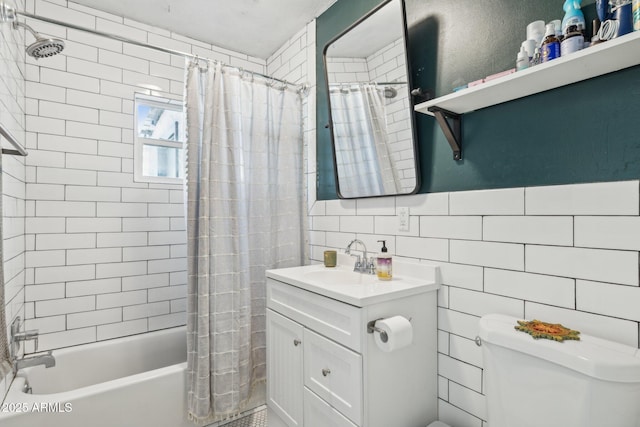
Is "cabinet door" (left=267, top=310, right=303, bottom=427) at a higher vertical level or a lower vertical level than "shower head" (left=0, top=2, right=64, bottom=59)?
lower

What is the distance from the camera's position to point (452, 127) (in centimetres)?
134

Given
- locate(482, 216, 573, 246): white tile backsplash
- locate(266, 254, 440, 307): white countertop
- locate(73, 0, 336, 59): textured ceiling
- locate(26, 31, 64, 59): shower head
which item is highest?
locate(73, 0, 336, 59): textured ceiling

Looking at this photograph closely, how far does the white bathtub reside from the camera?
4.66ft

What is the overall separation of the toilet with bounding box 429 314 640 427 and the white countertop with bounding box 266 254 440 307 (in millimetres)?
309

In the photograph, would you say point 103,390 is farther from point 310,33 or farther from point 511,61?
point 310,33

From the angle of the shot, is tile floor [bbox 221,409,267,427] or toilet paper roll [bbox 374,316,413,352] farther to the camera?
tile floor [bbox 221,409,267,427]

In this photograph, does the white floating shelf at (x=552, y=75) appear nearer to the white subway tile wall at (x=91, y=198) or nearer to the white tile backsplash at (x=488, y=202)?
the white tile backsplash at (x=488, y=202)

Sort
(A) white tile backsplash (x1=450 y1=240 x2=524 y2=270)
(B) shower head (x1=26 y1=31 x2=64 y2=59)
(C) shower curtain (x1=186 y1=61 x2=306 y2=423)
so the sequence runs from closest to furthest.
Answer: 1. (A) white tile backsplash (x1=450 y1=240 x2=524 y2=270)
2. (B) shower head (x1=26 y1=31 x2=64 y2=59)
3. (C) shower curtain (x1=186 y1=61 x2=306 y2=423)

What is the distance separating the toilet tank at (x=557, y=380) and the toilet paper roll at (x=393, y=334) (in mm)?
248

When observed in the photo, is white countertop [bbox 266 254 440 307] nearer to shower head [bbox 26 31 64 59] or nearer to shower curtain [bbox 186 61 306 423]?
shower curtain [bbox 186 61 306 423]

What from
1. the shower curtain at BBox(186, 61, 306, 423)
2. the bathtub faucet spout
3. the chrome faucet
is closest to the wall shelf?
the chrome faucet

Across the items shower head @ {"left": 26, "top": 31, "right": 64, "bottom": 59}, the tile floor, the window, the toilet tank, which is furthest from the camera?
the window

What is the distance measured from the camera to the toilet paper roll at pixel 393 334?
1.09 meters

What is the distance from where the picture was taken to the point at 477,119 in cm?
128
